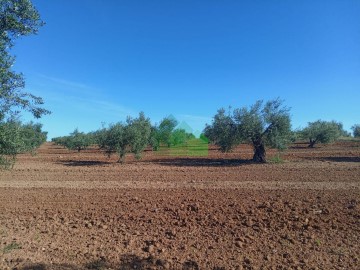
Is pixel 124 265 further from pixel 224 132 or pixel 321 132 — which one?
pixel 321 132

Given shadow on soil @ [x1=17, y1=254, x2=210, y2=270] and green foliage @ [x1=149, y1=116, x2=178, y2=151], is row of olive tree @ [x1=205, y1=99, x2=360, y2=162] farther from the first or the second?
green foliage @ [x1=149, y1=116, x2=178, y2=151]

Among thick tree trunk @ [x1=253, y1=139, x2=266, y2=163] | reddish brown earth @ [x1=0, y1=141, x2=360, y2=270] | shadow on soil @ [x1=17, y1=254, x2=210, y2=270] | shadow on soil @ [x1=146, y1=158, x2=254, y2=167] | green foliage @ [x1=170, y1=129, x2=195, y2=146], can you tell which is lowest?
shadow on soil @ [x1=17, y1=254, x2=210, y2=270]

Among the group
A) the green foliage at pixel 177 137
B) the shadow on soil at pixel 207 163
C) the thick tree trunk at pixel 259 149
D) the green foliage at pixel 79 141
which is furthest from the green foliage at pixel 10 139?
the green foliage at pixel 177 137

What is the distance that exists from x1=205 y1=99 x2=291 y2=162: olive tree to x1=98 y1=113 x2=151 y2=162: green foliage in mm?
8447

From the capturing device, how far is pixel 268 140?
27031 mm

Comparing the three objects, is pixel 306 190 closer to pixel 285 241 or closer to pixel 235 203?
pixel 235 203

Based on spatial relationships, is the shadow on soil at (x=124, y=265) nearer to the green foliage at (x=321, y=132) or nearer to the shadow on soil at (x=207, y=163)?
the shadow on soil at (x=207, y=163)

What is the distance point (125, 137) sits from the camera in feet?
95.3

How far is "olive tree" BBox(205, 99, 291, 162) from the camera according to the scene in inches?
1058

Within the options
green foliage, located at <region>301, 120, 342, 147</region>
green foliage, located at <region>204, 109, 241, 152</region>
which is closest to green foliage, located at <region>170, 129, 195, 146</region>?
green foliage, located at <region>301, 120, 342, 147</region>

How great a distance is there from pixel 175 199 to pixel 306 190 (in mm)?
6257

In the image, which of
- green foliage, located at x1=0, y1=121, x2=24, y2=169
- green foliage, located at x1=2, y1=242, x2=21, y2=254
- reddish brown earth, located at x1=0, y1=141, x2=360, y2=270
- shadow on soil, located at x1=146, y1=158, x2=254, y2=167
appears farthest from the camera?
shadow on soil, located at x1=146, y1=158, x2=254, y2=167

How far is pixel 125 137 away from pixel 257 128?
13.8 meters

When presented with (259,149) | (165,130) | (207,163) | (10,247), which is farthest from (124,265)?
(165,130)
